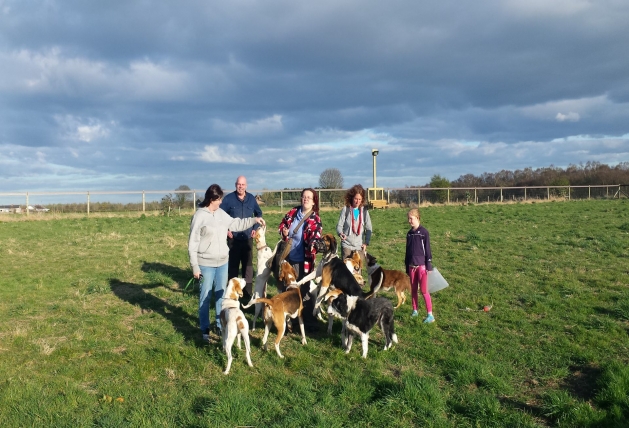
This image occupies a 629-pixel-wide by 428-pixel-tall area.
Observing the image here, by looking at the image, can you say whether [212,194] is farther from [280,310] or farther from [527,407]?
[527,407]

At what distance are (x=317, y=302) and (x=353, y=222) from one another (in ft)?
5.15

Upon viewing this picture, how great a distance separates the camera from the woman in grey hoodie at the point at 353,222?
282 inches

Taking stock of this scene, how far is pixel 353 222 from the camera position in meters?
7.22

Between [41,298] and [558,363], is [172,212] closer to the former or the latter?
[41,298]

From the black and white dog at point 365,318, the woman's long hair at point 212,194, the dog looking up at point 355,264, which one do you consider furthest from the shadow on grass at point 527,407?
the woman's long hair at point 212,194

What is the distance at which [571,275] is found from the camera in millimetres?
9180

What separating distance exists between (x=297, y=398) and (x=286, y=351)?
1389 millimetres

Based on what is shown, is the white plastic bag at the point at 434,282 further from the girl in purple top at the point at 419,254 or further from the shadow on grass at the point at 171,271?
the shadow on grass at the point at 171,271

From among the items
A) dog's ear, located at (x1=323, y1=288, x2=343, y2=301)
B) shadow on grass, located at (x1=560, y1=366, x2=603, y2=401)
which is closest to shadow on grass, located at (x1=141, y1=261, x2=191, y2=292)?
dog's ear, located at (x1=323, y1=288, x2=343, y2=301)

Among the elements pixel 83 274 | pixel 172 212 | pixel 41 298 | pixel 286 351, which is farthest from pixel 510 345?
pixel 172 212

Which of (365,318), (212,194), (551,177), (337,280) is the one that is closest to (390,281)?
(337,280)

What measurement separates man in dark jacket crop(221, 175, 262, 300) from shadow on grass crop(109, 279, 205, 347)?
1133 mm

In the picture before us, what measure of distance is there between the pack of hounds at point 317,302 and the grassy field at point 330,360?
0.95ft

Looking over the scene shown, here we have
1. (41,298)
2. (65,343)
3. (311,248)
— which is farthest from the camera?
(41,298)
